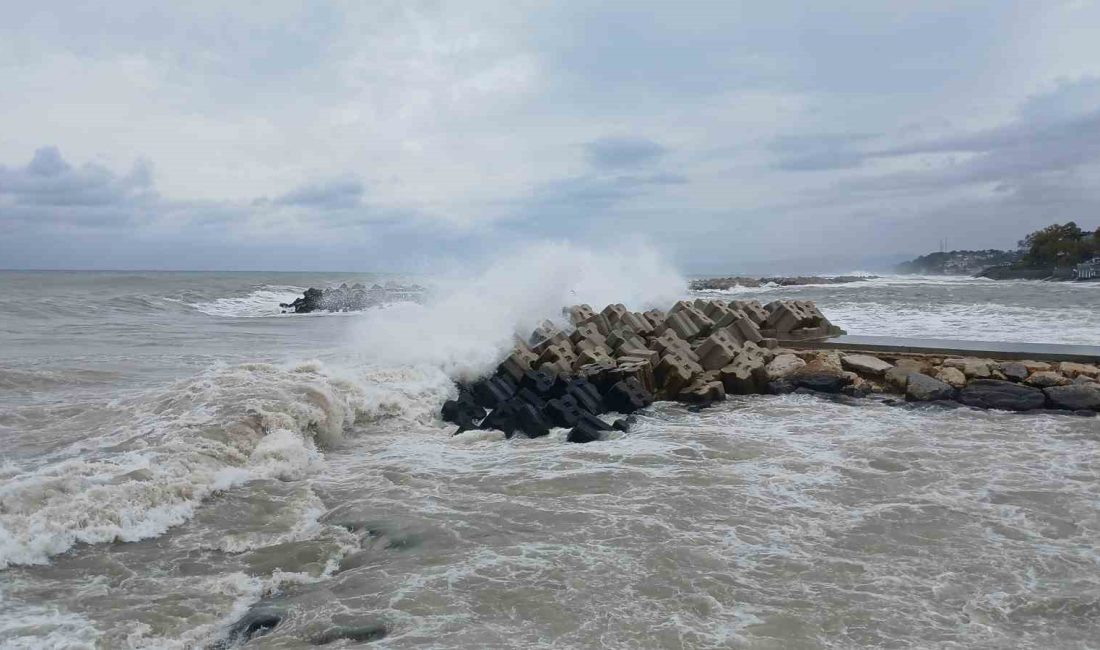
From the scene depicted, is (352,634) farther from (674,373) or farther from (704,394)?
(674,373)

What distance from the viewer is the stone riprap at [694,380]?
30.6ft

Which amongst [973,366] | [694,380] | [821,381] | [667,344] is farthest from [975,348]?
[667,344]

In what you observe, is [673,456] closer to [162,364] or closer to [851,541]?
[851,541]

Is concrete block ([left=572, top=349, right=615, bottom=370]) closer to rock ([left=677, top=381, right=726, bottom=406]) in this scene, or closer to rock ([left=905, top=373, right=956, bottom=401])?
rock ([left=677, top=381, right=726, bottom=406])

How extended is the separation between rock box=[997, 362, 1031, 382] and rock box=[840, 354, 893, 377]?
4.65 ft

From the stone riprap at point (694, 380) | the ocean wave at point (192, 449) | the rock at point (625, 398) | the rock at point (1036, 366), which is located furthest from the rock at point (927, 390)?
the ocean wave at point (192, 449)

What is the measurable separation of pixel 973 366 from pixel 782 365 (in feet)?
8.37

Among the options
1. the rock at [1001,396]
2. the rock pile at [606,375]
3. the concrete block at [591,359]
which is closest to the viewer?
the rock pile at [606,375]

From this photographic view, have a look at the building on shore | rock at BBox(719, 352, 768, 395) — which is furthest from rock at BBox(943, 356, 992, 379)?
the building on shore

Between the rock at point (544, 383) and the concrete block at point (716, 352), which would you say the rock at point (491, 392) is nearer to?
the rock at point (544, 383)

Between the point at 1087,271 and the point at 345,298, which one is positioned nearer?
the point at 345,298

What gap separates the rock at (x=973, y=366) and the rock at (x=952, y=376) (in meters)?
0.10

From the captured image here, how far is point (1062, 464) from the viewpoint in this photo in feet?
23.4

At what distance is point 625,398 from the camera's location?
10.3 m
